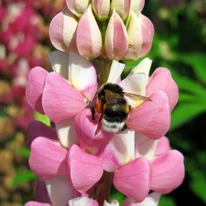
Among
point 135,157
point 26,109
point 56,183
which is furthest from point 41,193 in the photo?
point 26,109

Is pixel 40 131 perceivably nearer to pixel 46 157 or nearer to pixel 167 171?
pixel 46 157

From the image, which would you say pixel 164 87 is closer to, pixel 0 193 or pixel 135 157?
pixel 135 157

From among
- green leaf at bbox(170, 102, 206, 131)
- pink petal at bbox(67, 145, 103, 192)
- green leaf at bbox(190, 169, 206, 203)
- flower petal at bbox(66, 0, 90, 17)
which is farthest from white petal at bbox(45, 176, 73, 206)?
green leaf at bbox(190, 169, 206, 203)

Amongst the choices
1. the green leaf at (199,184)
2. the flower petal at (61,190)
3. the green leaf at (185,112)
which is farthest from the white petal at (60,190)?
the green leaf at (199,184)

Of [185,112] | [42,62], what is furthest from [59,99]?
[42,62]

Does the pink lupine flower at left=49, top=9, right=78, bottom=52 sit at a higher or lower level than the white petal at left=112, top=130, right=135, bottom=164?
higher


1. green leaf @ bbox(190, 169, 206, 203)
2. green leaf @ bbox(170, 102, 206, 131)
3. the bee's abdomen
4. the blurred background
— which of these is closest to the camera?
the bee's abdomen

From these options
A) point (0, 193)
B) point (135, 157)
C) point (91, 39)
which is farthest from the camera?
point (0, 193)

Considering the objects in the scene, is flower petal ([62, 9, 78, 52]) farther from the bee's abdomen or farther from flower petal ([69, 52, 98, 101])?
the bee's abdomen
